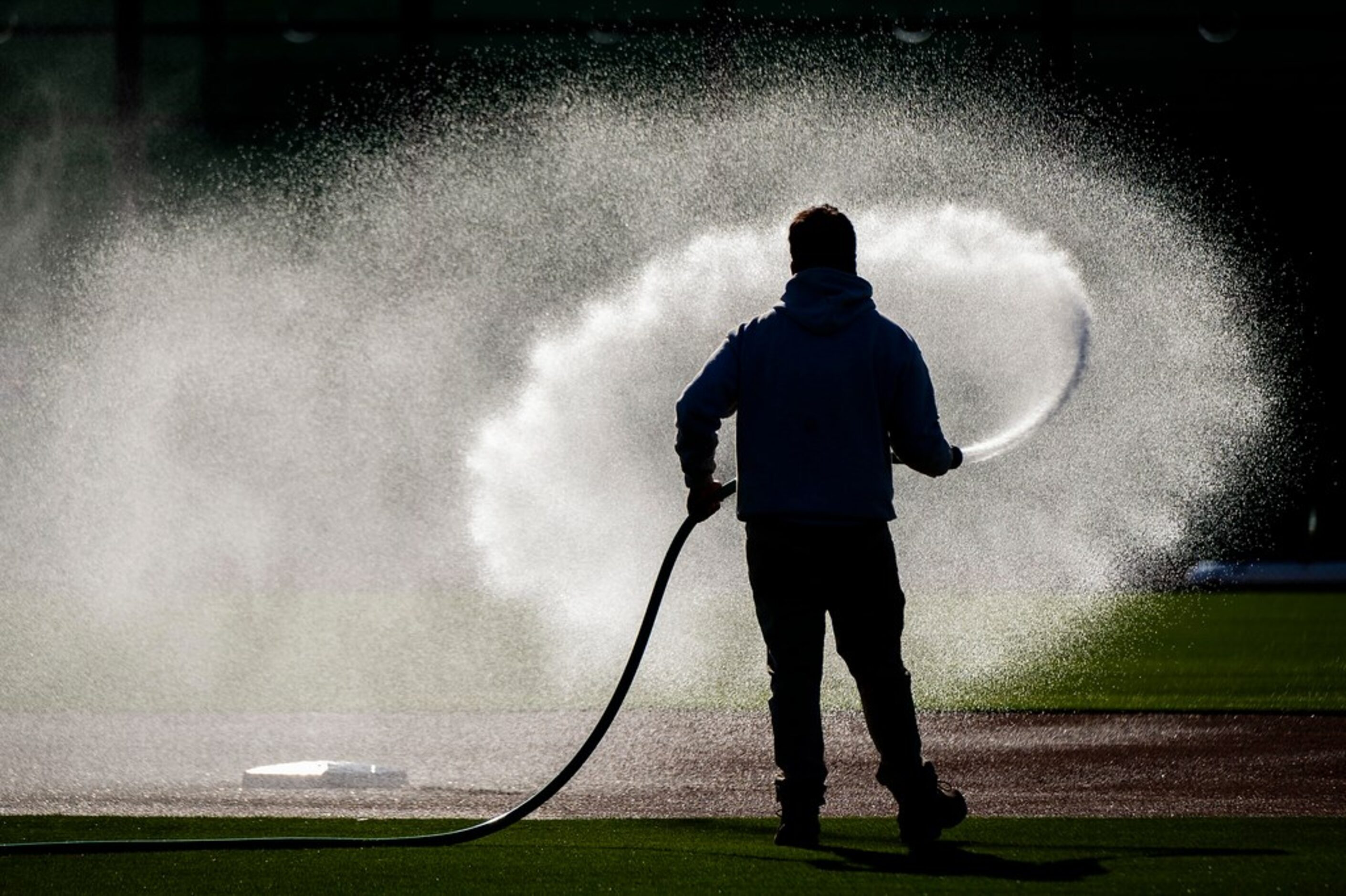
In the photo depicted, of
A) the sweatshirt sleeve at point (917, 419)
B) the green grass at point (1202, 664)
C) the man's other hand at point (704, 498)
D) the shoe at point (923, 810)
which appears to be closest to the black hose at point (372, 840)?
the man's other hand at point (704, 498)

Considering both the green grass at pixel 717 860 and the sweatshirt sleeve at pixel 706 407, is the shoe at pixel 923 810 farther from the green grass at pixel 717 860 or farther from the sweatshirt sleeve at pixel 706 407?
the sweatshirt sleeve at pixel 706 407

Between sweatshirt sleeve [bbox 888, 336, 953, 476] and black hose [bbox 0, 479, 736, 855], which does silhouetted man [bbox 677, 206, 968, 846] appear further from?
black hose [bbox 0, 479, 736, 855]

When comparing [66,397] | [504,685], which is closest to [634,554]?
[504,685]

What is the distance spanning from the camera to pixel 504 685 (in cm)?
1192

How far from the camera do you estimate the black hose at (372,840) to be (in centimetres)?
601

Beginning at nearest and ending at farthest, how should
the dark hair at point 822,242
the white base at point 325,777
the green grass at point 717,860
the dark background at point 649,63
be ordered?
the green grass at point 717,860
the dark hair at point 822,242
the white base at point 325,777
the dark background at point 649,63

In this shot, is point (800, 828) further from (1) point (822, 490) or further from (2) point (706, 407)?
(2) point (706, 407)

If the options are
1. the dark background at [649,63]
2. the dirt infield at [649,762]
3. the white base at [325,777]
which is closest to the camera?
Result: the dirt infield at [649,762]

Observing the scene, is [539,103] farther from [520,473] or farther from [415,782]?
[415,782]

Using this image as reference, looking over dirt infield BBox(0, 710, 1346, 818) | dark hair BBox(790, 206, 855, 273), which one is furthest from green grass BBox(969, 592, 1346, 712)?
dark hair BBox(790, 206, 855, 273)

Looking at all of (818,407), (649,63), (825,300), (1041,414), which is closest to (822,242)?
(825,300)

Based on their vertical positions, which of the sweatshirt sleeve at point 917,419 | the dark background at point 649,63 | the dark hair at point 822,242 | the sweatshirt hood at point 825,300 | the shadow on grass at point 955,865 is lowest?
the shadow on grass at point 955,865

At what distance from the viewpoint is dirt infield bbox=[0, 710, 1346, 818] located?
7070 millimetres

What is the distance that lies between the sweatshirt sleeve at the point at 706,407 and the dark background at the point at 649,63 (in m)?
21.2
